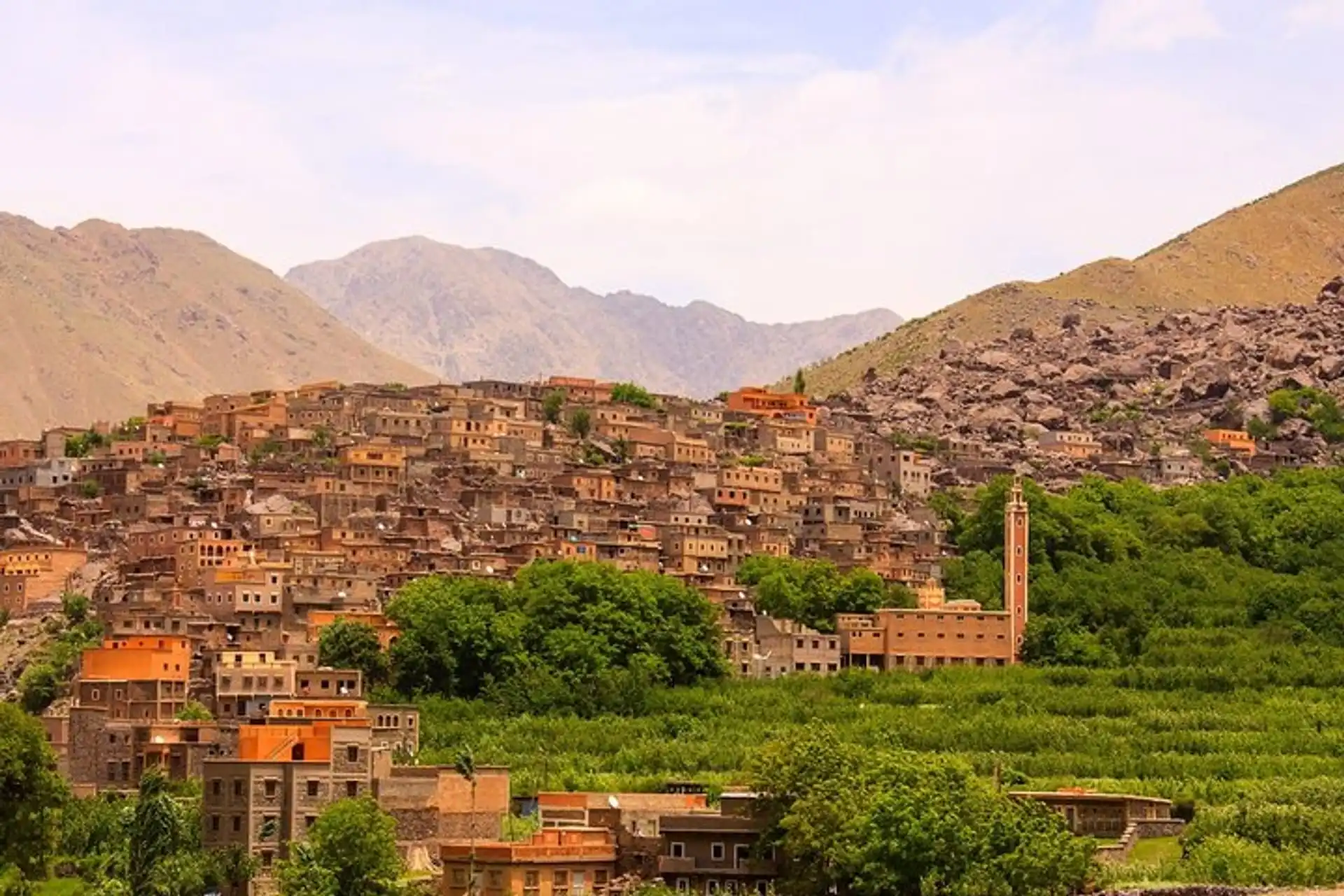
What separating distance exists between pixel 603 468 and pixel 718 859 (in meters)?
44.6

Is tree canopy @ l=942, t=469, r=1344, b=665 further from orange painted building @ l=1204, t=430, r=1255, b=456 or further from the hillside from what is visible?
the hillside

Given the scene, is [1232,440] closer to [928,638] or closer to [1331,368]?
[1331,368]

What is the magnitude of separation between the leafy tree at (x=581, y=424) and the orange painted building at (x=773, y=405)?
9.15 m

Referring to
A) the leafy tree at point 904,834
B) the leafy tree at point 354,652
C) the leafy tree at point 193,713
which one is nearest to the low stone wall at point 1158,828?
the leafy tree at point 904,834

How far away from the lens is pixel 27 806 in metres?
56.1

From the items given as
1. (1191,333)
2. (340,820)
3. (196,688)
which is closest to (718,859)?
(340,820)

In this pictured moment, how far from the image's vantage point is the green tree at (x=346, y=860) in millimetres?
49438

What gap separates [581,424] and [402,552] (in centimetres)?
1928

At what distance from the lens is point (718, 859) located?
174ft

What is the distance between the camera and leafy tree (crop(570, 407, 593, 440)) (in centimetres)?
10275

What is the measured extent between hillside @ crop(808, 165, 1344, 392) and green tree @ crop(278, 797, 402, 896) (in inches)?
3660

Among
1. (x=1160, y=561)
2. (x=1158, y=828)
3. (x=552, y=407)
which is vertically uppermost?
(x=552, y=407)

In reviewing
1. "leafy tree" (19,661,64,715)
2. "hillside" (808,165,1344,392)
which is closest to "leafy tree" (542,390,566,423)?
"leafy tree" (19,661,64,715)

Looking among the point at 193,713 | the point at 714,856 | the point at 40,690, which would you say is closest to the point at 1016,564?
the point at 193,713
